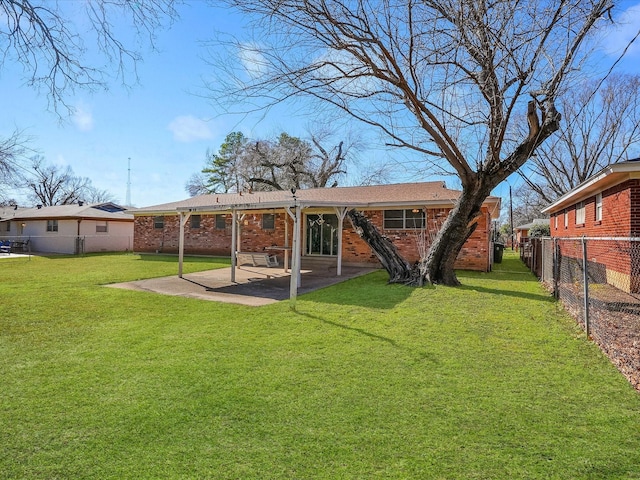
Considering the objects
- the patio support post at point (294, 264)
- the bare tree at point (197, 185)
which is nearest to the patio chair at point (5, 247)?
the bare tree at point (197, 185)

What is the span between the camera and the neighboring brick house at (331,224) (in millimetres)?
14211

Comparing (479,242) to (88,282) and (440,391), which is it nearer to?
(440,391)

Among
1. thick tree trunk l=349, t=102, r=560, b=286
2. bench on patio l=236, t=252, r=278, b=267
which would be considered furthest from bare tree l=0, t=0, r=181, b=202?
bench on patio l=236, t=252, r=278, b=267

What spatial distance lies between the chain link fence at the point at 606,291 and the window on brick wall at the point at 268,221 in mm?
11116

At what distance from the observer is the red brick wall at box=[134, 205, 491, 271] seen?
14414 millimetres

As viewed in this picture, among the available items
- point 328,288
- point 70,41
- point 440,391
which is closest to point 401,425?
point 440,391

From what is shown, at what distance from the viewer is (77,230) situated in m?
24.3

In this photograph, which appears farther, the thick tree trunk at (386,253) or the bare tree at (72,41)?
the thick tree trunk at (386,253)

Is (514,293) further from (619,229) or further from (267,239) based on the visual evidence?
(267,239)

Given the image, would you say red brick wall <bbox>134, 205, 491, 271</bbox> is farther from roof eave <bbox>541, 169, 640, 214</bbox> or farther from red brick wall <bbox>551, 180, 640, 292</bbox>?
red brick wall <bbox>551, 180, 640, 292</bbox>

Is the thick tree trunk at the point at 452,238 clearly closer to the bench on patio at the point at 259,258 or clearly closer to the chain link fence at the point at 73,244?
the bench on patio at the point at 259,258

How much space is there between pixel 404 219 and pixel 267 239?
268 inches

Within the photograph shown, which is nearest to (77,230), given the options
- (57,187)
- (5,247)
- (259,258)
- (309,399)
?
(5,247)

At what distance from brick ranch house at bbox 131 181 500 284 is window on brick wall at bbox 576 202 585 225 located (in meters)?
2.83
